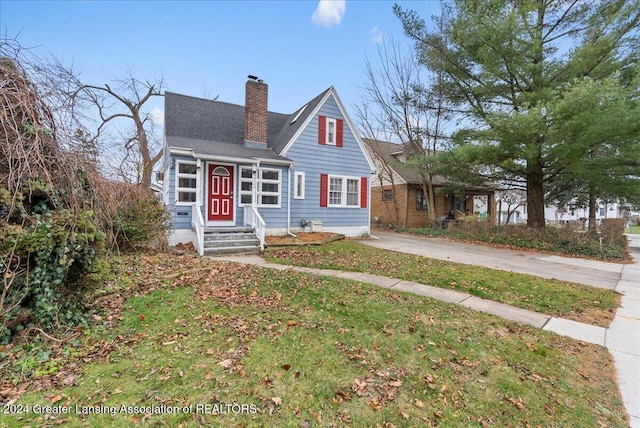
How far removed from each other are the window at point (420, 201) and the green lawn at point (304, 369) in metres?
16.7

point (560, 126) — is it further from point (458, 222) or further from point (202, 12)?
point (202, 12)

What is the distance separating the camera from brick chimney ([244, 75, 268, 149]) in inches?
462

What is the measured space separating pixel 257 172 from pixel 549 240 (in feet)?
39.2

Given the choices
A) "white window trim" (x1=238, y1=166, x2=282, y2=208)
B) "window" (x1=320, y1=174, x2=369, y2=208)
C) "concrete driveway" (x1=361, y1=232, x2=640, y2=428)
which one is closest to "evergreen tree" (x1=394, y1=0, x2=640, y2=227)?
"concrete driveway" (x1=361, y1=232, x2=640, y2=428)

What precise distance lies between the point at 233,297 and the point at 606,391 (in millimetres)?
4628

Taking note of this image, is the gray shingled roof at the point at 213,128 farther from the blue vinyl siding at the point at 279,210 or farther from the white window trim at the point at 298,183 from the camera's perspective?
the white window trim at the point at 298,183

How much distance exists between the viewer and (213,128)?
12375 millimetres

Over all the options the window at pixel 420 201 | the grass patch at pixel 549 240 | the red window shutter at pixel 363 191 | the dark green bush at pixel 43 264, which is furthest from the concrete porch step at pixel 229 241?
the window at pixel 420 201

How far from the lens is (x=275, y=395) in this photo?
254cm

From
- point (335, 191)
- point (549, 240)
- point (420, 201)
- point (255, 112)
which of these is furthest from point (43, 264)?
point (420, 201)

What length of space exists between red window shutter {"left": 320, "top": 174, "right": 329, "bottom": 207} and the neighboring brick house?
7.85m

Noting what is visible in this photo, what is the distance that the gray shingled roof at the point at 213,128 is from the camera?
35.4ft

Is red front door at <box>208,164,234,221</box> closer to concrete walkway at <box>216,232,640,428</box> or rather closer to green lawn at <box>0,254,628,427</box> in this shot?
concrete walkway at <box>216,232,640,428</box>

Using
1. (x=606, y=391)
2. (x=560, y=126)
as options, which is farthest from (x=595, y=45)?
(x=606, y=391)
